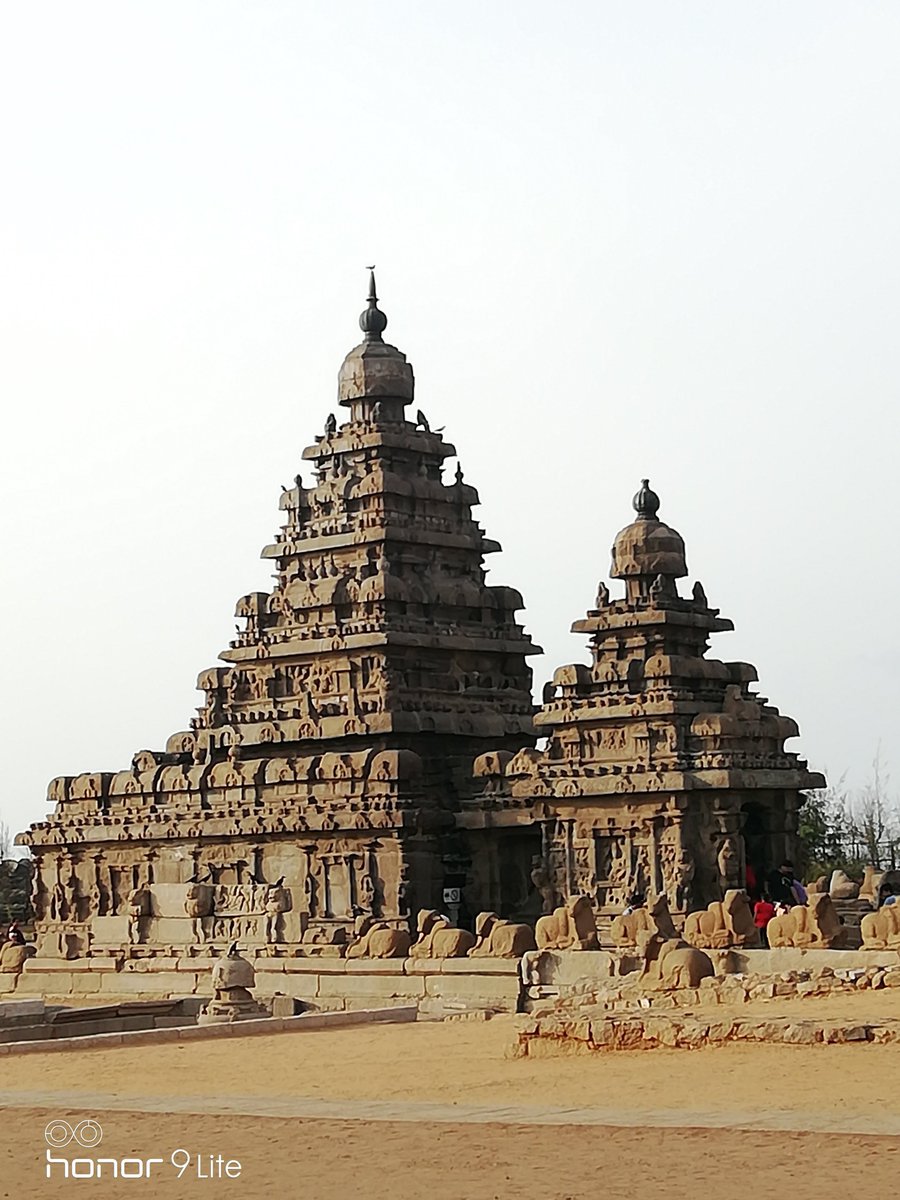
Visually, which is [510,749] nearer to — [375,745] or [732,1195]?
[375,745]

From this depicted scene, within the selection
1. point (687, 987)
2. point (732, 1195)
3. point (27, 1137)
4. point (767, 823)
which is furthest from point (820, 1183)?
point (767, 823)

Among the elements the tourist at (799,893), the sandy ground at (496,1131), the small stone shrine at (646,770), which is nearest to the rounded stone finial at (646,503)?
Result: the small stone shrine at (646,770)

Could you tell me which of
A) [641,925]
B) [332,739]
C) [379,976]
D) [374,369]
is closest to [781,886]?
[641,925]

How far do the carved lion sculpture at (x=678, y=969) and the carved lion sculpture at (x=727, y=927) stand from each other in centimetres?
172

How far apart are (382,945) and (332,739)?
436 inches

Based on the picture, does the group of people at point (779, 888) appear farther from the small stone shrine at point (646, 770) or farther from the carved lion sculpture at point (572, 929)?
the carved lion sculpture at point (572, 929)

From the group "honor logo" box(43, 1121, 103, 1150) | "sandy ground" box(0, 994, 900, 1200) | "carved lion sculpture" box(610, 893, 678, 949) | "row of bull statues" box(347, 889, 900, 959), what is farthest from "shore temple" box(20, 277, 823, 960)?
"honor logo" box(43, 1121, 103, 1150)

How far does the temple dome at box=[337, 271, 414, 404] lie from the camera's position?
5306 cm

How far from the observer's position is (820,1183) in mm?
15031

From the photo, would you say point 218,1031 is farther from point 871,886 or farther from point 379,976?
point 871,886

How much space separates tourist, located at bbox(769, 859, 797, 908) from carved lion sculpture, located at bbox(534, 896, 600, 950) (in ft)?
25.2

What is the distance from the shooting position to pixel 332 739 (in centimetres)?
4894

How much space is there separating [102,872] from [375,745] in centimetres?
778

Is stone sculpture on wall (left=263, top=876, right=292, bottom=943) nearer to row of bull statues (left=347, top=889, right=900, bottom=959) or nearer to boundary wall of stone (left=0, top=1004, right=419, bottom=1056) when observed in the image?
row of bull statues (left=347, top=889, right=900, bottom=959)
